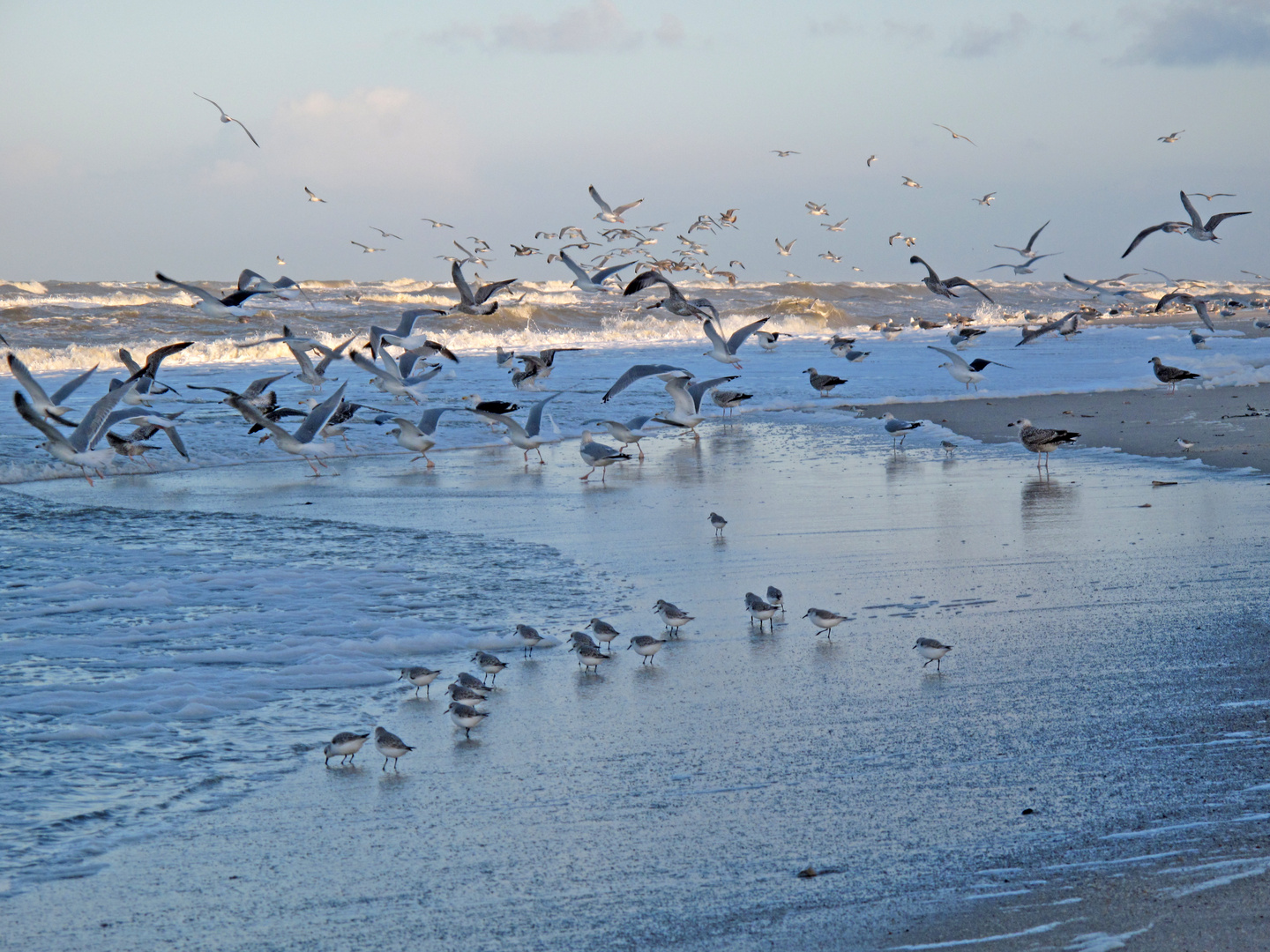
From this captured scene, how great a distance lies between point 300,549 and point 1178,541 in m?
5.63

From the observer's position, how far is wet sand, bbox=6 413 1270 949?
3.04 m

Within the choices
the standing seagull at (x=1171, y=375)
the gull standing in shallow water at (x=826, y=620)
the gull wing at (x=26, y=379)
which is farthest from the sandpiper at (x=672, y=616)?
the standing seagull at (x=1171, y=375)

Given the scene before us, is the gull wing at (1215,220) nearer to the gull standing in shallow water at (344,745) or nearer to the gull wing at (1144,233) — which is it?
the gull wing at (1144,233)

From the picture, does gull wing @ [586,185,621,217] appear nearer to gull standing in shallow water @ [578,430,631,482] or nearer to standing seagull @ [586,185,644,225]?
standing seagull @ [586,185,644,225]

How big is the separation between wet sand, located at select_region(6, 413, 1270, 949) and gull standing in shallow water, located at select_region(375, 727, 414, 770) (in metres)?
0.08

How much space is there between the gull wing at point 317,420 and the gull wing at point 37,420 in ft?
8.55

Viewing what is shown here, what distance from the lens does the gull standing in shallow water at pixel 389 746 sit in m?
4.10

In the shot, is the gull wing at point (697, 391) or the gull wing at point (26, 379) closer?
the gull wing at point (26, 379)

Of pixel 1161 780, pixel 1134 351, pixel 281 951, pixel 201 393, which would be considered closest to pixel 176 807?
pixel 281 951

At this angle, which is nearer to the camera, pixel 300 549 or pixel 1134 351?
pixel 300 549

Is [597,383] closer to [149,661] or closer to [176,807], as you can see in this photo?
[149,661]

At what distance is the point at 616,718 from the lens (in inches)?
182

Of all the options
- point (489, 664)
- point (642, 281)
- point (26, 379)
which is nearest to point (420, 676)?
point (489, 664)

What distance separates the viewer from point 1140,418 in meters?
14.6
